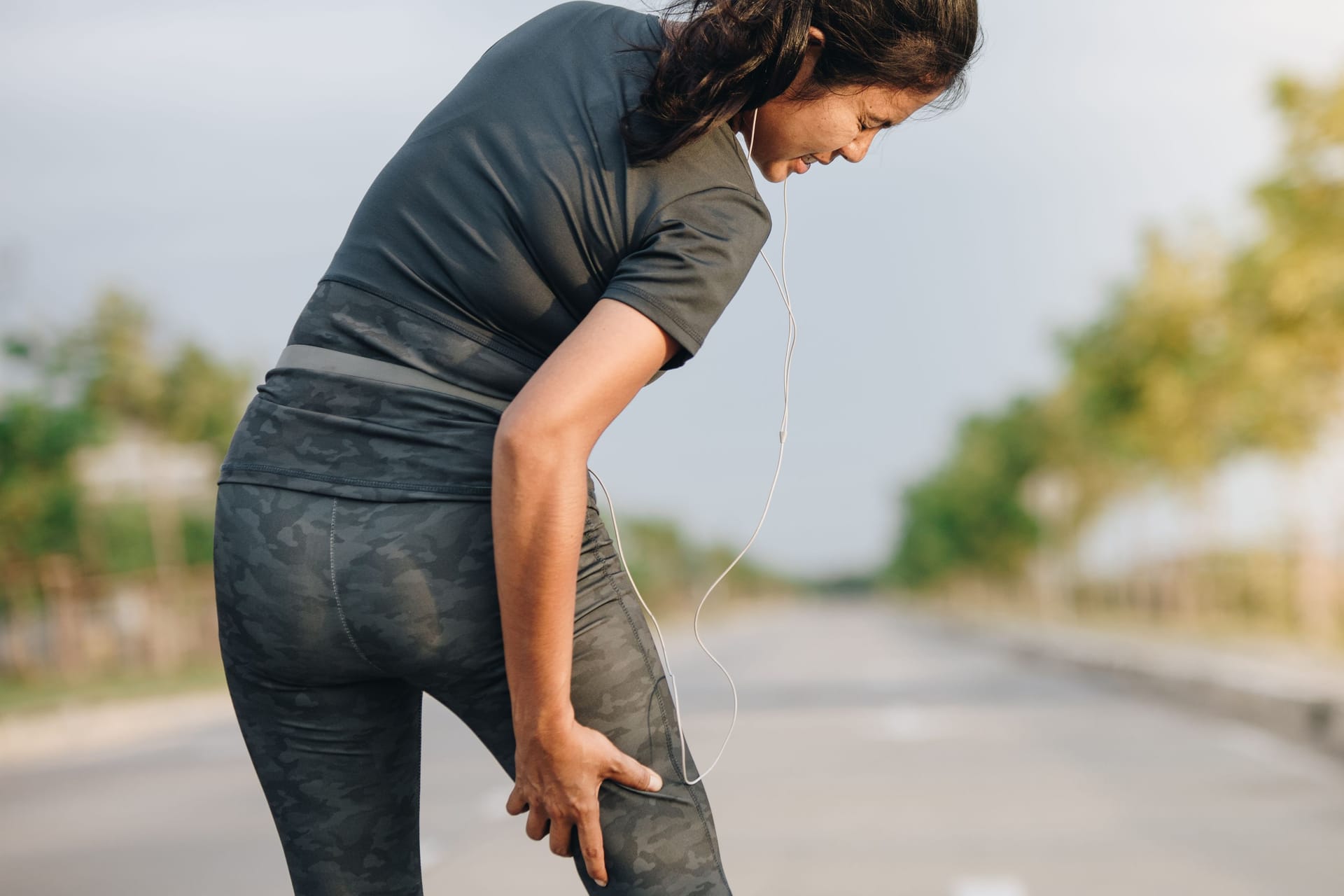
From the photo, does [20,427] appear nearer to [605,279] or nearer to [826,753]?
[826,753]

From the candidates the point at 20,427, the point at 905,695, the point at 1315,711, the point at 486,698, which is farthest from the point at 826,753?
the point at 20,427

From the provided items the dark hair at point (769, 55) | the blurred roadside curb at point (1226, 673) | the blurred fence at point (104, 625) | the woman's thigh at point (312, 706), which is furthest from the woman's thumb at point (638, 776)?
the blurred fence at point (104, 625)

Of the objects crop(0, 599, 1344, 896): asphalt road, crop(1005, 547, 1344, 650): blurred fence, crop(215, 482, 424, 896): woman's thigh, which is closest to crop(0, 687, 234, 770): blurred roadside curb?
crop(0, 599, 1344, 896): asphalt road

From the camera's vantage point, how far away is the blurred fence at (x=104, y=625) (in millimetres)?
24484

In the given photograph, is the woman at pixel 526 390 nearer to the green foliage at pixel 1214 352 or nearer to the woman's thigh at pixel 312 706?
the woman's thigh at pixel 312 706

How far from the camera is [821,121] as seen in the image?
186cm

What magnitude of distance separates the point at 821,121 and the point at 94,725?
50.0ft

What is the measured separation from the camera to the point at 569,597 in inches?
64.9

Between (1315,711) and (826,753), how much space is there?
3365mm

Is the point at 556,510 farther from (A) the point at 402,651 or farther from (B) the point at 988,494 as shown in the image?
(B) the point at 988,494

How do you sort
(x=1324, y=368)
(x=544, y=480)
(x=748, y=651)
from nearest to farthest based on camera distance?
(x=544, y=480), (x=1324, y=368), (x=748, y=651)

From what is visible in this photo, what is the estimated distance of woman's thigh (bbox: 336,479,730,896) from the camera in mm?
1697

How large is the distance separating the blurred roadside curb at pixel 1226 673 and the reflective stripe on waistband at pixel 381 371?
968 centimetres

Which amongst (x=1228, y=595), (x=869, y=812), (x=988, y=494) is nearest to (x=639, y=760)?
(x=869, y=812)
